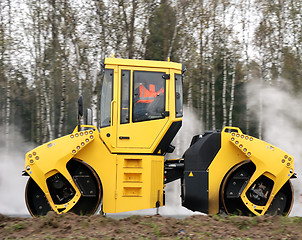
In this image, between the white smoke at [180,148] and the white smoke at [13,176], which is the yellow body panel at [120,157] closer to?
the white smoke at [180,148]

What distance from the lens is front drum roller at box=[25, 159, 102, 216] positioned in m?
7.62

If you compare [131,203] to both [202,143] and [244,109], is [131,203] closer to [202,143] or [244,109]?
[202,143]

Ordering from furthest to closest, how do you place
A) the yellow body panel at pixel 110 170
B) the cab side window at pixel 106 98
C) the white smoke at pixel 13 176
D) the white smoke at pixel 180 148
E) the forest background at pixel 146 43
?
the forest background at pixel 146 43 < the white smoke at pixel 13 176 < the white smoke at pixel 180 148 < the cab side window at pixel 106 98 < the yellow body panel at pixel 110 170

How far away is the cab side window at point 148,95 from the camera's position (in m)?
7.71

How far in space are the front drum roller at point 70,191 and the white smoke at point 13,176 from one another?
16.5 ft

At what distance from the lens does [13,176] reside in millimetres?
17875

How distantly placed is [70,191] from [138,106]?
194 cm

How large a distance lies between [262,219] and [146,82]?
3056mm

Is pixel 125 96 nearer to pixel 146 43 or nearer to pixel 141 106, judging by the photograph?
pixel 141 106

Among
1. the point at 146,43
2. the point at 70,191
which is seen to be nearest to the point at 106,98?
the point at 70,191

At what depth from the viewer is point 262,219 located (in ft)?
22.0

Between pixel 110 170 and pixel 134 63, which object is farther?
pixel 134 63

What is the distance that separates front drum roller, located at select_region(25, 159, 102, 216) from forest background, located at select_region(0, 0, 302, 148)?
877 cm

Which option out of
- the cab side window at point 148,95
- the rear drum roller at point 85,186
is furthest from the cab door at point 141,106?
the rear drum roller at point 85,186
